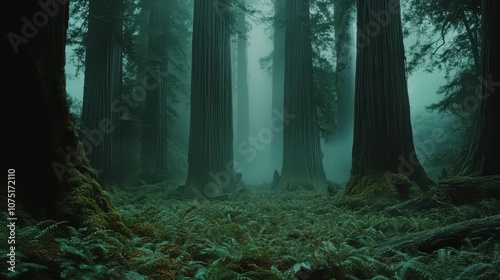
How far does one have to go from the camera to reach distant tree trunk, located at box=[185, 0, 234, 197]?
38.1ft

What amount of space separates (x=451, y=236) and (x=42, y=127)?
14.6 feet

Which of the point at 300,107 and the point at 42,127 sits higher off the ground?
the point at 300,107

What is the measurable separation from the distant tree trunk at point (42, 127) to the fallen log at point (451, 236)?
3.28 m

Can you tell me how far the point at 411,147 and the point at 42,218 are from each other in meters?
7.43

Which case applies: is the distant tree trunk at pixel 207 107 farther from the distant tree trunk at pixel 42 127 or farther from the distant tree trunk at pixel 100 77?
the distant tree trunk at pixel 42 127

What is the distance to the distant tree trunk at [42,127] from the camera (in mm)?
3426

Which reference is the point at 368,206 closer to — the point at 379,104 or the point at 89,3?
the point at 379,104

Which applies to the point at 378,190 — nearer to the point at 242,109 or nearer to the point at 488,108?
the point at 488,108

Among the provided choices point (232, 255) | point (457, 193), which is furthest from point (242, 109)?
point (232, 255)

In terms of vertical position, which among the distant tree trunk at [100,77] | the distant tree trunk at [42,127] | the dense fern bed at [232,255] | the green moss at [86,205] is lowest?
the dense fern bed at [232,255]

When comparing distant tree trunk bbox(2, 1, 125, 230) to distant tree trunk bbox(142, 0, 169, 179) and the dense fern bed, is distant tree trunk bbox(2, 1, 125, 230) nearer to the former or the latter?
the dense fern bed

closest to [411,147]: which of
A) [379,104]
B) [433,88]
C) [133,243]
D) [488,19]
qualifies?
[379,104]

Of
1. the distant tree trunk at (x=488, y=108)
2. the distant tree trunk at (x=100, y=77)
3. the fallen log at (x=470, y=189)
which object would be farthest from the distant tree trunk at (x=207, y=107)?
the distant tree trunk at (x=488, y=108)

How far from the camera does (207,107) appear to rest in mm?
11961
